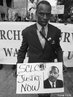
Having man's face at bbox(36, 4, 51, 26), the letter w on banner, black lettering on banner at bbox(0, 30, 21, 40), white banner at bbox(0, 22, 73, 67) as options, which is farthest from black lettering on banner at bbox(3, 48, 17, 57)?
man's face at bbox(36, 4, 51, 26)

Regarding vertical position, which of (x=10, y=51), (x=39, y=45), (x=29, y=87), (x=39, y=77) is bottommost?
(x=10, y=51)

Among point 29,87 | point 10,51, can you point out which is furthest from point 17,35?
point 29,87

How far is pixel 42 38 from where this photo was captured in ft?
9.44

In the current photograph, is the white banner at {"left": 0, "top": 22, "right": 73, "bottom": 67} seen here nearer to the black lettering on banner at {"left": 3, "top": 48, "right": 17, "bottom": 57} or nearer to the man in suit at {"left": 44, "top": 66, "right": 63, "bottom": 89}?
the black lettering on banner at {"left": 3, "top": 48, "right": 17, "bottom": 57}

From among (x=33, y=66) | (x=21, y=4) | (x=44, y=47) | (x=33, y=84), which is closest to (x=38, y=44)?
(x=44, y=47)

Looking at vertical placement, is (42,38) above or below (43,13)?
below

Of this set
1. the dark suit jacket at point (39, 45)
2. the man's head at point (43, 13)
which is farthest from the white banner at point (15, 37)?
the man's head at point (43, 13)

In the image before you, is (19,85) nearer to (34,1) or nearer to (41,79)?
(41,79)

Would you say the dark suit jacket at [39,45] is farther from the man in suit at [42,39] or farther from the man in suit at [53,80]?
the man in suit at [53,80]

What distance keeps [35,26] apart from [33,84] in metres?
0.72

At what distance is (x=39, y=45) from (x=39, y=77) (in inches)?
15.4

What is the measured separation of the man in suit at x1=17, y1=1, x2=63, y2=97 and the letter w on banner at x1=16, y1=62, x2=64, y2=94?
0.17m

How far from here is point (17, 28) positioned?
683cm

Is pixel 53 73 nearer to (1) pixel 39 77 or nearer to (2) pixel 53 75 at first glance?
(2) pixel 53 75
